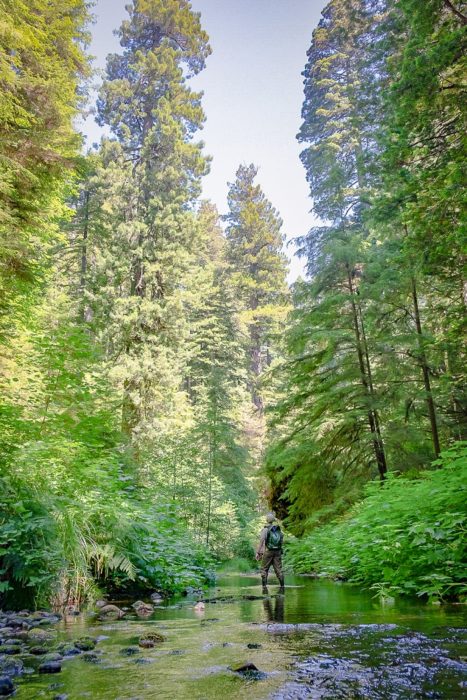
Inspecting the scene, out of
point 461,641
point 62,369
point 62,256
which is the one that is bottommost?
point 461,641

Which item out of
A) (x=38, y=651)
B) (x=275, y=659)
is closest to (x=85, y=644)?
(x=38, y=651)

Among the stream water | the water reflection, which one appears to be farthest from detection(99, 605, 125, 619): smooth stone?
the water reflection

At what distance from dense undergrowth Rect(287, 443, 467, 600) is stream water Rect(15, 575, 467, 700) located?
0.79 meters

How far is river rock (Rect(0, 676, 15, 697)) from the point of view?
2.18 m

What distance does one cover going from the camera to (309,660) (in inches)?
104

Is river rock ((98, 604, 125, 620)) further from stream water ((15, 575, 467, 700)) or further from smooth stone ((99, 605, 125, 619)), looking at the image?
stream water ((15, 575, 467, 700))

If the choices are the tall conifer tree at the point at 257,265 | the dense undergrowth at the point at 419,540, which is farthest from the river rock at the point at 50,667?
the tall conifer tree at the point at 257,265

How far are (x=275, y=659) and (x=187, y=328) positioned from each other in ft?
60.3

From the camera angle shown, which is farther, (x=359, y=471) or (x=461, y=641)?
(x=359, y=471)

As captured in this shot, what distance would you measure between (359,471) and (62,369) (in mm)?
8816

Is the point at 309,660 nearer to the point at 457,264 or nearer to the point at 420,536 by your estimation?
the point at 420,536

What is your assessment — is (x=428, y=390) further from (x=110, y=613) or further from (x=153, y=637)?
(x=153, y=637)

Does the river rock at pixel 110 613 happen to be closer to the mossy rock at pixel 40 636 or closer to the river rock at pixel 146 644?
the mossy rock at pixel 40 636

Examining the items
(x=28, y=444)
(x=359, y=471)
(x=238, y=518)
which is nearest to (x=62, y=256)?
(x=238, y=518)
